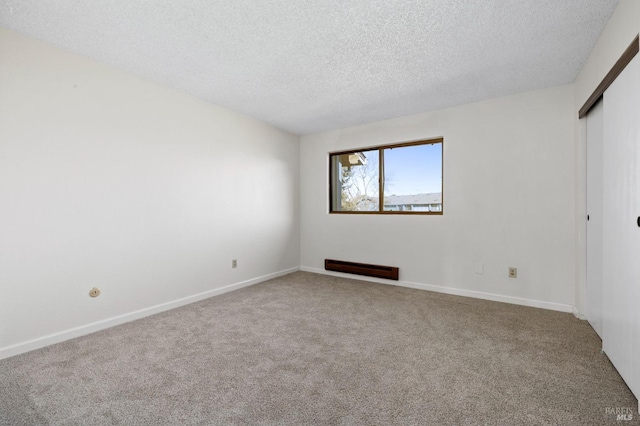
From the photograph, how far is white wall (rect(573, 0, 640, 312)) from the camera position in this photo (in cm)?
171

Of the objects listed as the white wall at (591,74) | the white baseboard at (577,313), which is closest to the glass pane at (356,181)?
the white wall at (591,74)

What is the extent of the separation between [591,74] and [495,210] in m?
1.50

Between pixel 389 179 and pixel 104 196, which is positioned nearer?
pixel 104 196

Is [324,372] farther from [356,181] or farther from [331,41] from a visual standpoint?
[356,181]

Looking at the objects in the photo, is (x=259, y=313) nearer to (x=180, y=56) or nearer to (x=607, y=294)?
(x=180, y=56)

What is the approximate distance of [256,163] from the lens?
4219 millimetres

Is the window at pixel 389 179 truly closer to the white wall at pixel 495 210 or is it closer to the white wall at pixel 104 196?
the white wall at pixel 495 210

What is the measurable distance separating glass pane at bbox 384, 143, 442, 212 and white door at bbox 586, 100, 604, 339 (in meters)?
1.49

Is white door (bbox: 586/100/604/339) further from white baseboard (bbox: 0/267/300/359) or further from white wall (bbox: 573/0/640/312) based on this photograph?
white baseboard (bbox: 0/267/300/359)

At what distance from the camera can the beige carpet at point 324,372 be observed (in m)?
1.49

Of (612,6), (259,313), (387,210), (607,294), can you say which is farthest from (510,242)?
(259,313)

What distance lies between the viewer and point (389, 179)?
4.28 metres

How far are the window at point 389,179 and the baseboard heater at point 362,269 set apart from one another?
0.82 meters

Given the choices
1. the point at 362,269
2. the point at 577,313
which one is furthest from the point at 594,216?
the point at 362,269
